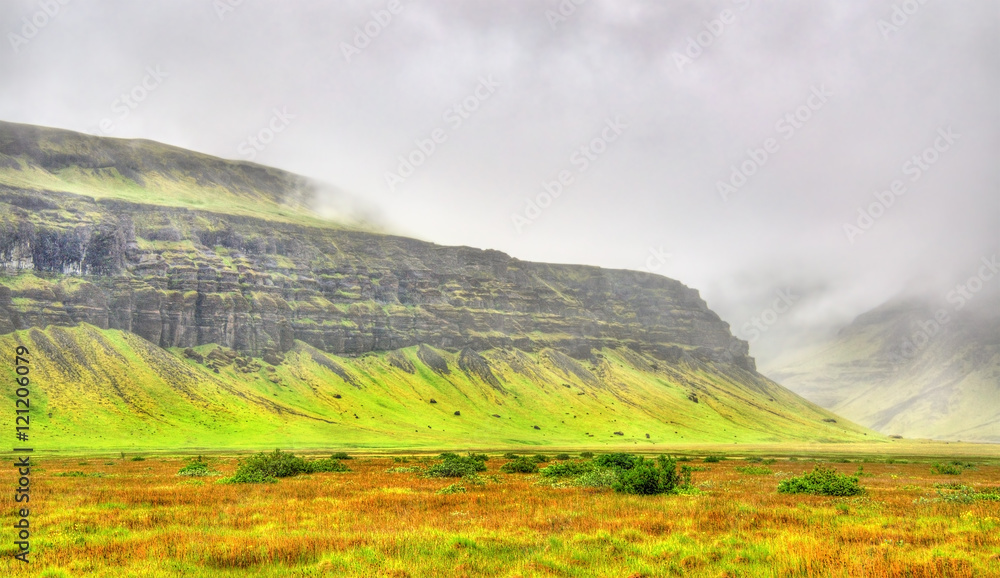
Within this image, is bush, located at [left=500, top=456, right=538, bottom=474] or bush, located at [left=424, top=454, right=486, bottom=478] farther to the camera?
bush, located at [left=500, top=456, right=538, bottom=474]

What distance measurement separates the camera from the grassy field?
11.2m

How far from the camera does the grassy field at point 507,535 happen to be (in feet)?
36.6

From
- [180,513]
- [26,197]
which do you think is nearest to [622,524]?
[180,513]

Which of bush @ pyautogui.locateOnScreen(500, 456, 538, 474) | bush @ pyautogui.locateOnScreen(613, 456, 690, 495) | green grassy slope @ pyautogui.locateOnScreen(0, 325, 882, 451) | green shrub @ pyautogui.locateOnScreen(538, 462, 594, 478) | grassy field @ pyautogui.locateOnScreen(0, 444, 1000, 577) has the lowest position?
green grassy slope @ pyautogui.locateOnScreen(0, 325, 882, 451)

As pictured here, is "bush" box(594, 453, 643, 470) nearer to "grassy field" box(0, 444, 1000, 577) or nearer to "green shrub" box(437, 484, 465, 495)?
"grassy field" box(0, 444, 1000, 577)

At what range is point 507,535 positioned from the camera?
14156 mm

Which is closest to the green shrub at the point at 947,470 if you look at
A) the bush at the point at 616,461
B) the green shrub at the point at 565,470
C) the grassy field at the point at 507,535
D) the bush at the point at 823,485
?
the bush at the point at 823,485

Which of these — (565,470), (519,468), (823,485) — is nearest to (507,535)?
(823,485)

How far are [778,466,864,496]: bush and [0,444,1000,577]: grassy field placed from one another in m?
1.12

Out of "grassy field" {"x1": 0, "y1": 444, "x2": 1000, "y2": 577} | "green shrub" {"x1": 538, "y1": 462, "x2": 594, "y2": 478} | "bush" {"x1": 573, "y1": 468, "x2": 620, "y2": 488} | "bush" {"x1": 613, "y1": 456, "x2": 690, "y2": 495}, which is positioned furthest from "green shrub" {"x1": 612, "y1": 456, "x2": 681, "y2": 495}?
"green shrub" {"x1": 538, "y1": 462, "x2": 594, "y2": 478}

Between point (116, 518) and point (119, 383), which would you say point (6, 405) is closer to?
point (119, 383)

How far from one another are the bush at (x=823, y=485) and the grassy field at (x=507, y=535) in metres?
1.12

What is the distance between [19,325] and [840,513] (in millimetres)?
190670

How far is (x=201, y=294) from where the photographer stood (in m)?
193
